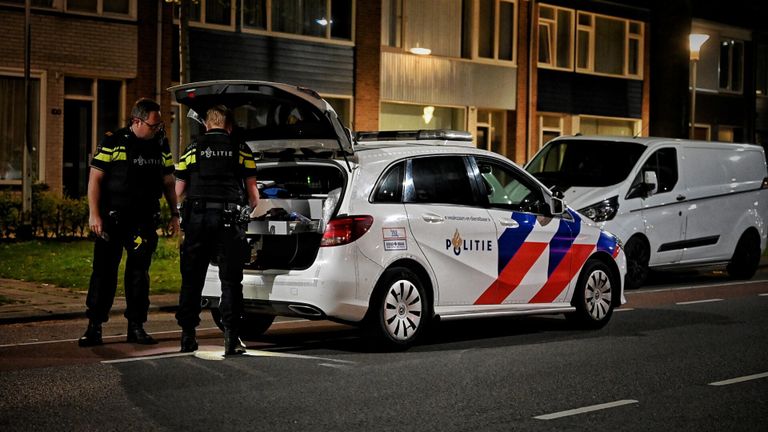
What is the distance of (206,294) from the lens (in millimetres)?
10219

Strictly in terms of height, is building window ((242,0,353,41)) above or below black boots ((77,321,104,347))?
above

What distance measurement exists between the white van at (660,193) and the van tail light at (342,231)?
686 cm

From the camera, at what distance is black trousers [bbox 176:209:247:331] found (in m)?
9.52

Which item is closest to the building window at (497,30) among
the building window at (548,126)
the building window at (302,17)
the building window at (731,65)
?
the building window at (548,126)

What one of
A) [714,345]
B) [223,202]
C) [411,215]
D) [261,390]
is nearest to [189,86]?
[223,202]

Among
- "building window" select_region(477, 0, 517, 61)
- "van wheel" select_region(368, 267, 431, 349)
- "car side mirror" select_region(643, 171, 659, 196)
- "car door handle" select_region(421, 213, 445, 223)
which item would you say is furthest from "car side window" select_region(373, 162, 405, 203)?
"building window" select_region(477, 0, 517, 61)

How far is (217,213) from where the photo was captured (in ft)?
31.2

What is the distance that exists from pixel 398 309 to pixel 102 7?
15742 mm

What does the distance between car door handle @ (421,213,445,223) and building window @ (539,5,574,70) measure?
2512cm

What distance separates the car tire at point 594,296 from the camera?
11.7 m

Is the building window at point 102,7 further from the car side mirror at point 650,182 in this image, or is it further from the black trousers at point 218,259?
the black trousers at point 218,259

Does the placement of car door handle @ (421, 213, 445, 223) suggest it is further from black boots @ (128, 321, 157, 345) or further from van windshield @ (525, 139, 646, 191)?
van windshield @ (525, 139, 646, 191)

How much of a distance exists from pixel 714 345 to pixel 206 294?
175 inches

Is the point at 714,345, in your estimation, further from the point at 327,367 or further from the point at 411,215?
the point at 327,367
